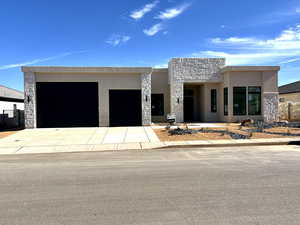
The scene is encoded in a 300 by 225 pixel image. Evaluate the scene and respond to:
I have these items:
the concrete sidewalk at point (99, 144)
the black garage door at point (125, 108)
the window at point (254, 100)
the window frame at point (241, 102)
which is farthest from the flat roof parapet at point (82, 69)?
the window at point (254, 100)

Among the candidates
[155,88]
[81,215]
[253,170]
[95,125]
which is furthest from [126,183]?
[155,88]

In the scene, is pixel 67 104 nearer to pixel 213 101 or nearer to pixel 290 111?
pixel 213 101

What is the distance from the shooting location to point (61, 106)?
17328 millimetres

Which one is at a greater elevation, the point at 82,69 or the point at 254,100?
the point at 82,69

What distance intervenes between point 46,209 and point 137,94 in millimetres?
14367

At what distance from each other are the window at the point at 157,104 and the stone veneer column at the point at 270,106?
909 centimetres

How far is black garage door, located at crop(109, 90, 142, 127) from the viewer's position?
17781 millimetres

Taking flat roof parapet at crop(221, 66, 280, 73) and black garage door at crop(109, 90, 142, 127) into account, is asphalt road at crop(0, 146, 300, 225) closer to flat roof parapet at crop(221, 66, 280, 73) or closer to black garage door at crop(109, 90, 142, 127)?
black garage door at crop(109, 90, 142, 127)

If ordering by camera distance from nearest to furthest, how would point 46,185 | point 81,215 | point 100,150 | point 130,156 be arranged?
point 81,215 → point 46,185 → point 130,156 → point 100,150

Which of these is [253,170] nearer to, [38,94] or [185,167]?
[185,167]

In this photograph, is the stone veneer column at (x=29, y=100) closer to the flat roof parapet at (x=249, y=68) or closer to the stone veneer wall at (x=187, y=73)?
the stone veneer wall at (x=187, y=73)

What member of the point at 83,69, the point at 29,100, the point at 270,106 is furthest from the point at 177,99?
the point at 29,100

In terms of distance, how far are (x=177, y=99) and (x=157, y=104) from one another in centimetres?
219

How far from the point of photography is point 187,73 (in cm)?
2003
